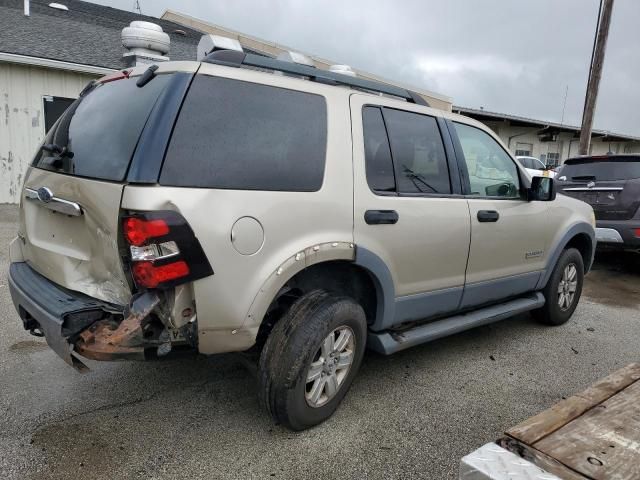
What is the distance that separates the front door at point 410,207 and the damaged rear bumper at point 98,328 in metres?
1.22

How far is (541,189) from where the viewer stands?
411 cm

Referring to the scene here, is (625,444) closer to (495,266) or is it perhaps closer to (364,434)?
(364,434)

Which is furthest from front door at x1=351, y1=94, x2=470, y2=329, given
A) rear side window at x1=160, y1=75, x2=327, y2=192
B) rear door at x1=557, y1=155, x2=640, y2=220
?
rear door at x1=557, y1=155, x2=640, y2=220

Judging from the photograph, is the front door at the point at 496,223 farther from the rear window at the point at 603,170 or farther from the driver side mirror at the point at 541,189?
the rear window at the point at 603,170

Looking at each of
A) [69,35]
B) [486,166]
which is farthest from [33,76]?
[486,166]

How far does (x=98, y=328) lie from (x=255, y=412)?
1.16m

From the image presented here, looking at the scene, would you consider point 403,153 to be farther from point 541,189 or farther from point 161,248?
point 161,248

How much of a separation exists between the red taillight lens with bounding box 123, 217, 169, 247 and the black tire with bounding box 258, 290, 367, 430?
33.6 inches

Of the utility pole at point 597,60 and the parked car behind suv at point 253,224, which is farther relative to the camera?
the utility pole at point 597,60

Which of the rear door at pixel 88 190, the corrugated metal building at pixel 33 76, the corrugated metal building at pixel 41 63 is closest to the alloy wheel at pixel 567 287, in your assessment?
the rear door at pixel 88 190

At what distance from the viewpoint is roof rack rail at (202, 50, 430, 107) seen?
2748 millimetres

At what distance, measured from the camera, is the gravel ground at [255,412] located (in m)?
2.56

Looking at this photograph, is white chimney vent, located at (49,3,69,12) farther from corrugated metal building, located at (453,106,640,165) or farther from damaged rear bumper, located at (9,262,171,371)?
damaged rear bumper, located at (9,262,171,371)

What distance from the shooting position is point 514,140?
68.5 ft
